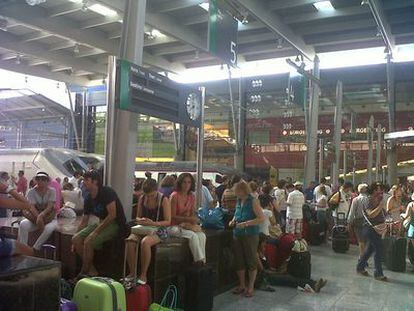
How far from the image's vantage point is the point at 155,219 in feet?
17.1

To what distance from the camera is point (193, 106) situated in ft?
21.4

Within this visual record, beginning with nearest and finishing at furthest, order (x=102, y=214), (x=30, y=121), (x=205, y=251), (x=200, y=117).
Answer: (x=102, y=214), (x=205, y=251), (x=200, y=117), (x=30, y=121)

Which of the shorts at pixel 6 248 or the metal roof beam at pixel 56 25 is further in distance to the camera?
the metal roof beam at pixel 56 25

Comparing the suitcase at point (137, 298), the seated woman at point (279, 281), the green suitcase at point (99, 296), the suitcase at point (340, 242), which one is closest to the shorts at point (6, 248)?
the green suitcase at point (99, 296)

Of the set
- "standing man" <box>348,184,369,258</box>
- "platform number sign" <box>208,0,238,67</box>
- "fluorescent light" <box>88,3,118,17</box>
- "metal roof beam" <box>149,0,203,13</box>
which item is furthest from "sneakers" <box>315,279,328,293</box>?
"fluorescent light" <box>88,3,118,17</box>

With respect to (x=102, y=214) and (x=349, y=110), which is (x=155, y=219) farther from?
(x=349, y=110)

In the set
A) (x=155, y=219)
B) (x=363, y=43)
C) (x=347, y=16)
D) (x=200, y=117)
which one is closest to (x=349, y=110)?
(x=363, y=43)

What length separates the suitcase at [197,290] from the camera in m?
5.08

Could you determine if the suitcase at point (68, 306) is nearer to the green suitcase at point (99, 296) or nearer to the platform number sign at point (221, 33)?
the green suitcase at point (99, 296)

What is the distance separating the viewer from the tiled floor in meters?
5.65

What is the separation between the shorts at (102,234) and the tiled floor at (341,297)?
5.07 ft

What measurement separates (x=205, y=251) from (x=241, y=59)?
43.5ft

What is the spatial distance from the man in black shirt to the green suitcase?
992mm

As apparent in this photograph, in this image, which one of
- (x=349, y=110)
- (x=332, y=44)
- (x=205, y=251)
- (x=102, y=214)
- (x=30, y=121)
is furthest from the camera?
(x=30, y=121)
